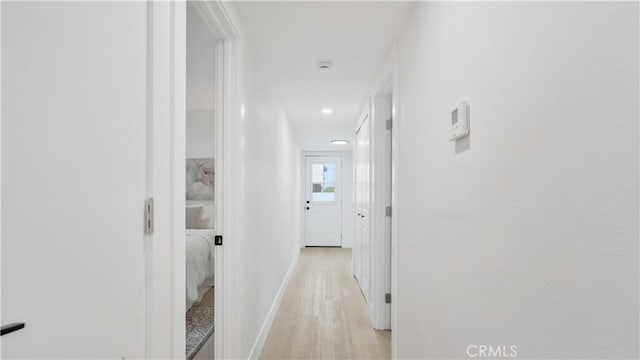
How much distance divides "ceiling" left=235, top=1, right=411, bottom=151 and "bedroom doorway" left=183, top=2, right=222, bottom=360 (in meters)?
0.35

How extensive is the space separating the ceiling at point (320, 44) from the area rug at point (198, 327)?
2.02 meters

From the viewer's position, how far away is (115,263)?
0.80 meters

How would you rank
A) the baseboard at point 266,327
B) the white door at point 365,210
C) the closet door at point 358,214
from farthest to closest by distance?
the closet door at point 358,214 → the white door at point 365,210 → the baseboard at point 266,327

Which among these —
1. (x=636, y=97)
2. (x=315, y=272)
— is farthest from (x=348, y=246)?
(x=636, y=97)

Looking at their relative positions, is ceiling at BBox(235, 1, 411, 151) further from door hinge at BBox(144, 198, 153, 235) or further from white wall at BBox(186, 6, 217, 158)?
door hinge at BBox(144, 198, 153, 235)

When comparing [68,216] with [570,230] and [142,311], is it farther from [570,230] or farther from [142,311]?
[570,230]

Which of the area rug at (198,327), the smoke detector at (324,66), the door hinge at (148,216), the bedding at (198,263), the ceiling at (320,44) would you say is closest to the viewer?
the door hinge at (148,216)

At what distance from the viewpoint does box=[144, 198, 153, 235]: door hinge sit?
925mm

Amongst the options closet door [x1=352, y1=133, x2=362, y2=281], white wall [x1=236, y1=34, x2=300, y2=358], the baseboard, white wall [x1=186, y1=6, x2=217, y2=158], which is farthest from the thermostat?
closet door [x1=352, y1=133, x2=362, y2=281]

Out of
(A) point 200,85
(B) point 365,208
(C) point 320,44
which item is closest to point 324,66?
(C) point 320,44

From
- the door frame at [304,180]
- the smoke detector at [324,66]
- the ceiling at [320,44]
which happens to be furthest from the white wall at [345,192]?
the smoke detector at [324,66]

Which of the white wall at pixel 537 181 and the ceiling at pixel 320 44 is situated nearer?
the white wall at pixel 537 181

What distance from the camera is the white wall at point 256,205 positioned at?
211 cm

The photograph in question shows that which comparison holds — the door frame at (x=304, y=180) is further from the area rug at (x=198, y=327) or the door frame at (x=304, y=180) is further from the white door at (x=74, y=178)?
A: the white door at (x=74, y=178)
